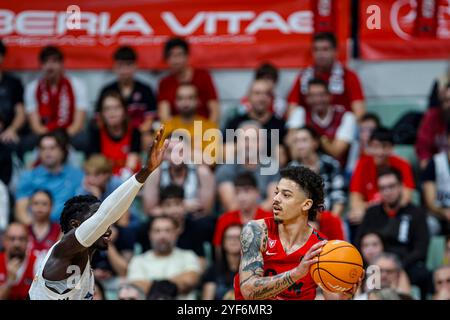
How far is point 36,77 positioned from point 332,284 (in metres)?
7.45

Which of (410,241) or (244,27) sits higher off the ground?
(244,27)

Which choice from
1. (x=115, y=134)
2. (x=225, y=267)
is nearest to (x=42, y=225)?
(x=115, y=134)

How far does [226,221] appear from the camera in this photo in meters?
11.5

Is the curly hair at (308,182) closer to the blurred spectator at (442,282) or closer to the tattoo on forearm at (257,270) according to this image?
the tattoo on forearm at (257,270)

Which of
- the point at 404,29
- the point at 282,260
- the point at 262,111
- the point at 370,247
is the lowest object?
the point at 370,247

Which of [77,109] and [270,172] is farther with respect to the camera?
[77,109]

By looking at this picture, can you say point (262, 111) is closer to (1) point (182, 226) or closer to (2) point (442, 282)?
(1) point (182, 226)

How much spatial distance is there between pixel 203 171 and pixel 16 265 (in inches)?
90.1

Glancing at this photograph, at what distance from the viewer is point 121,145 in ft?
41.7

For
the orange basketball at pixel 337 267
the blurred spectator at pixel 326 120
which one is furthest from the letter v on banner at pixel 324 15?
the orange basketball at pixel 337 267

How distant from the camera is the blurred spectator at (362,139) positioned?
40.6 feet
